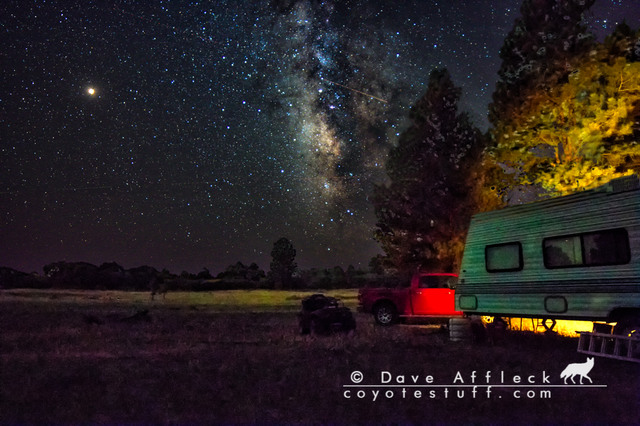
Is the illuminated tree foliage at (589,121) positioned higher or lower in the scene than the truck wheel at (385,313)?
higher

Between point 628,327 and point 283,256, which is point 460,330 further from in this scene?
point 283,256

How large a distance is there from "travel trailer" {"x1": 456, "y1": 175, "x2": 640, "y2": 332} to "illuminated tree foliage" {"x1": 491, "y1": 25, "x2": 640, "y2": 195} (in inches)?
219

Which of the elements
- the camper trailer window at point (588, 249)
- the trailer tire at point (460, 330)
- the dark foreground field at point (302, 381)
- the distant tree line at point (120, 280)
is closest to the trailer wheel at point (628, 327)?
the dark foreground field at point (302, 381)

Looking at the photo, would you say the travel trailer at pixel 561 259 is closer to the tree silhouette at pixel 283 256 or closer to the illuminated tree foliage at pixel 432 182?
the illuminated tree foliage at pixel 432 182

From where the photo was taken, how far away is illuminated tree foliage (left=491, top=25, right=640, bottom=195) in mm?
15398

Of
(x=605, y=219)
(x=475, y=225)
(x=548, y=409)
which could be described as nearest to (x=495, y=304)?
(x=475, y=225)

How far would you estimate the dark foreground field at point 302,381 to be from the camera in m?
6.07

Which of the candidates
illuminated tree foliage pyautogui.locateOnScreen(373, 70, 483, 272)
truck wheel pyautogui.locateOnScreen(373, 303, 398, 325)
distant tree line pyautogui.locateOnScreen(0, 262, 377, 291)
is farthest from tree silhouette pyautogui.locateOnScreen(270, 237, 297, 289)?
truck wheel pyautogui.locateOnScreen(373, 303, 398, 325)

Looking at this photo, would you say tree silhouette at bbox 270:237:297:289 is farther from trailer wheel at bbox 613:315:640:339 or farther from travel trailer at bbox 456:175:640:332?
trailer wheel at bbox 613:315:640:339

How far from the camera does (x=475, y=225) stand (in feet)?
42.1

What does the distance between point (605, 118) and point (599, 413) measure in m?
12.1

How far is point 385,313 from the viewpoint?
18.0m

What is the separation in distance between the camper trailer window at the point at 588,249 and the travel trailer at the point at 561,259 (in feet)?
0.06

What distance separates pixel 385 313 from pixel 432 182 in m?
9.46
